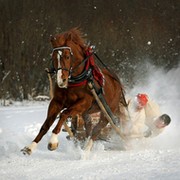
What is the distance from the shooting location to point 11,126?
11.3m

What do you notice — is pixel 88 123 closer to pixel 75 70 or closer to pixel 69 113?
pixel 69 113

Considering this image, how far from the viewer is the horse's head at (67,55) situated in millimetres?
6473

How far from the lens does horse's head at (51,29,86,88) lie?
255 inches

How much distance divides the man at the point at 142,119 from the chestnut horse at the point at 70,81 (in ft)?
3.63

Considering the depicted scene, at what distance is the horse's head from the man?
1.92 metres

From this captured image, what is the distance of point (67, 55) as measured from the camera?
661cm

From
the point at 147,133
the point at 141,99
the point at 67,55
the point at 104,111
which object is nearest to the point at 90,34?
the point at 141,99

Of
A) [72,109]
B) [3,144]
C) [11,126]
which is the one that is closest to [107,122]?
[72,109]

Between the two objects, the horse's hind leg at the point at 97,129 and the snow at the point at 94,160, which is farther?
the horse's hind leg at the point at 97,129

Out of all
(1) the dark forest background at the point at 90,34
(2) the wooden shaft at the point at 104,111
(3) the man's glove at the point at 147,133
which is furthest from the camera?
(1) the dark forest background at the point at 90,34

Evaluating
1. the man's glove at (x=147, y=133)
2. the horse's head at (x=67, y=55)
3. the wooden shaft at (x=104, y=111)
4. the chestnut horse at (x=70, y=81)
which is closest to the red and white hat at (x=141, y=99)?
the man's glove at (x=147, y=133)

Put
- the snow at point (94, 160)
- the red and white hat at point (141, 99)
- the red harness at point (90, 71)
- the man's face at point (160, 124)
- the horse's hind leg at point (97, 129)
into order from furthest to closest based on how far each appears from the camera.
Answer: the red and white hat at point (141, 99) → the man's face at point (160, 124) → the horse's hind leg at point (97, 129) → the red harness at point (90, 71) → the snow at point (94, 160)

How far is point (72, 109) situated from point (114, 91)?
1.57 meters

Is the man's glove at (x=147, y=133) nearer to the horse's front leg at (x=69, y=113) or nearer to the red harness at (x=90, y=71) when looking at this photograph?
the red harness at (x=90, y=71)
